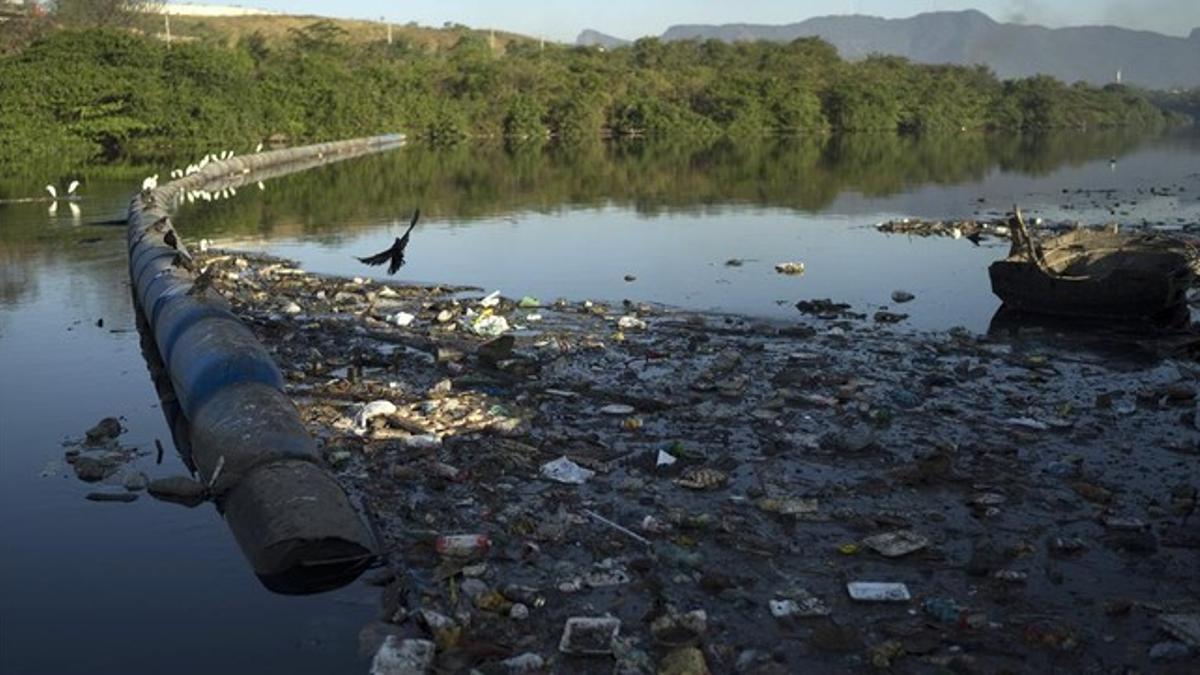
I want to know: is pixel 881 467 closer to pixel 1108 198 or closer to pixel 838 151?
pixel 1108 198

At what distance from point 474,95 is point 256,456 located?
187 feet

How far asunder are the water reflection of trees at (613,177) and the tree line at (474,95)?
6.91 meters

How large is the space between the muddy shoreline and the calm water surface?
1.02 meters

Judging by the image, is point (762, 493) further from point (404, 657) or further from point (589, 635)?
point (404, 657)

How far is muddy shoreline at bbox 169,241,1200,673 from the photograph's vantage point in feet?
17.5

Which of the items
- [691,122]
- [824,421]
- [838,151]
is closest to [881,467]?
[824,421]

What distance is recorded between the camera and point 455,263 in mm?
17875

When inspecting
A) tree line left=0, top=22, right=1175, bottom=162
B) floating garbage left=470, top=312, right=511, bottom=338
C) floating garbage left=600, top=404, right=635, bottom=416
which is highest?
tree line left=0, top=22, right=1175, bottom=162

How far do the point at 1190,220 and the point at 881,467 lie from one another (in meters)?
19.6

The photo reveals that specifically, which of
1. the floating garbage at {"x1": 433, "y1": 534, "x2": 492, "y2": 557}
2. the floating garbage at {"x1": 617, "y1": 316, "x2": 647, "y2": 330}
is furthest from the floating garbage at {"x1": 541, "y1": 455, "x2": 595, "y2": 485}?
the floating garbage at {"x1": 617, "y1": 316, "x2": 647, "y2": 330}

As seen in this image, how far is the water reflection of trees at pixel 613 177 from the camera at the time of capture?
25859 mm

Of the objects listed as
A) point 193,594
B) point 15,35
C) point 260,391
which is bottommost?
point 193,594

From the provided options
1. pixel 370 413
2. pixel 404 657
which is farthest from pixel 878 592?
pixel 370 413

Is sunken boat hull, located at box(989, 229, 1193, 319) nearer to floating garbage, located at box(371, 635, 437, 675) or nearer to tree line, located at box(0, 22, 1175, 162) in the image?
floating garbage, located at box(371, 635, 437, 675)
